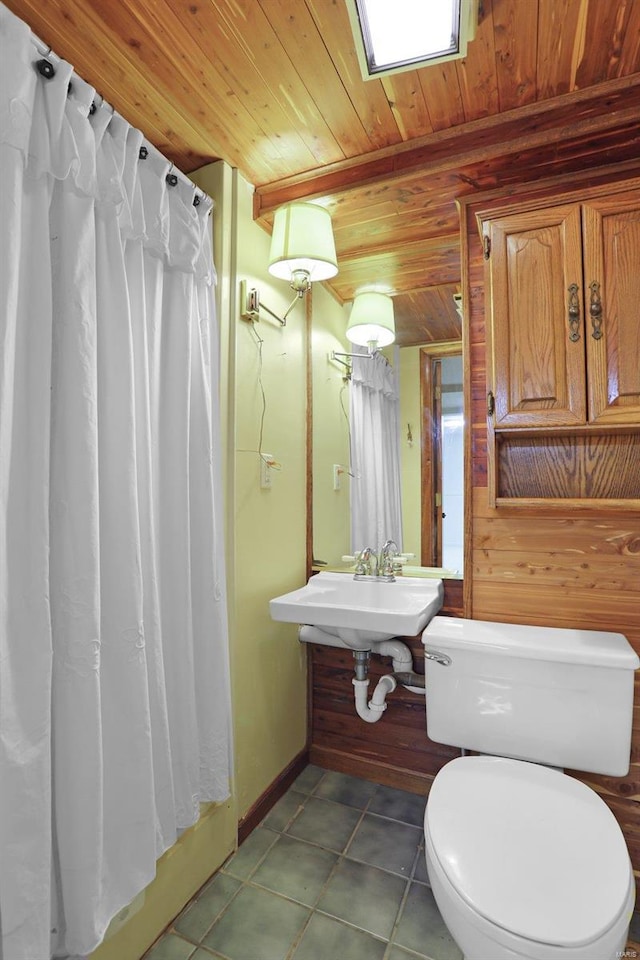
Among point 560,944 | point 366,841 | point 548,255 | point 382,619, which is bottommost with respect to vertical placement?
point 366,841

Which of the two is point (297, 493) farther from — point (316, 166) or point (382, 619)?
point (316, 166)

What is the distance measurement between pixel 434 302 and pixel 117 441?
1.46 meters

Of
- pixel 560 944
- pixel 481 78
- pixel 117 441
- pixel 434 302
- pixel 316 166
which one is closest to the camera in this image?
pixel 560 944

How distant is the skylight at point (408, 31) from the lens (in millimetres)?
1148

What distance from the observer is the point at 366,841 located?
5.51 feet

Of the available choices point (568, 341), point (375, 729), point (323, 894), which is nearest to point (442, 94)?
point (568, 341)

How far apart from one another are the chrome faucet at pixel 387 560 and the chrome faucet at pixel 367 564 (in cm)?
3

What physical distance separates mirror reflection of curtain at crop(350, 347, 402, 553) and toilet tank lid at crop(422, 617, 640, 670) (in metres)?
0.54

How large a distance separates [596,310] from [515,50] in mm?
711

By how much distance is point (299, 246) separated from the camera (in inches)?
64.8

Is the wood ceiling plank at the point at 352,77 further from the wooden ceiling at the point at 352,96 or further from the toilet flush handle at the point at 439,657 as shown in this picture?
the toilet flush handle at the point at 439,657

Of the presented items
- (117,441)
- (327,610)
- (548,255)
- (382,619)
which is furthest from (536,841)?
(548,255)

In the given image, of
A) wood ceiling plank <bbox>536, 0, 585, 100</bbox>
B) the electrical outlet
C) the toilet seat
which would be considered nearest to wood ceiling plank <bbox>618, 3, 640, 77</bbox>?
wood ceiling plank <bbox>536, 0, 585, 100</bbox>

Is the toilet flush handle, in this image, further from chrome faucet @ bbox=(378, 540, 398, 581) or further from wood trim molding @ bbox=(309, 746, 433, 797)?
wood trim molding @ bbox=(309, 746, 433, 797)
